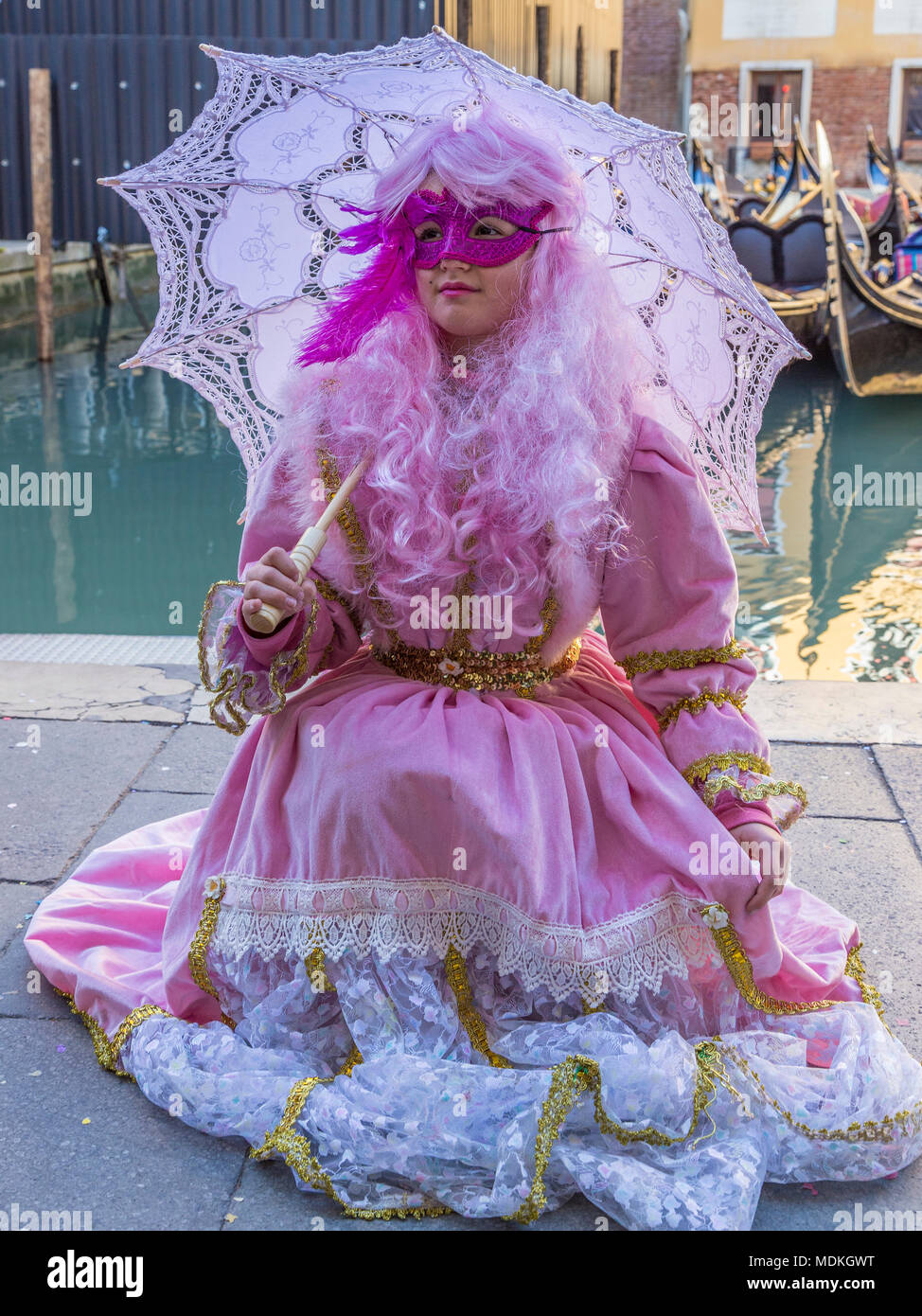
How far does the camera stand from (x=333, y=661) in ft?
6.88

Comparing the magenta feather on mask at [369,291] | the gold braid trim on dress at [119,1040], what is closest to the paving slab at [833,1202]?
the gold braid trim on dress at [119,1040]

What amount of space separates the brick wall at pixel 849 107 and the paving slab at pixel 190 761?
21907 millimetres

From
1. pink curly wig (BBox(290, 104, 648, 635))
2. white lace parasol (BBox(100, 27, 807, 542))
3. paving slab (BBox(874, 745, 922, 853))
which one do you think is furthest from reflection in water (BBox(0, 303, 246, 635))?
paving slab (BBox(874, 745, 922, 853))

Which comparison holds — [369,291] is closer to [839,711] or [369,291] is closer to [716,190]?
[839,711]

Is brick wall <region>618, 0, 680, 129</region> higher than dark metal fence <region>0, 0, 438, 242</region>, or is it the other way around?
brick wall <region>618, 0, 680, 129</region>

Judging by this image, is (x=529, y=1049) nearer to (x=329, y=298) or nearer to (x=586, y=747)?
(x=586, y=747)

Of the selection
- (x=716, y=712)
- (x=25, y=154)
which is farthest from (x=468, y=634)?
(x=25, y=154)

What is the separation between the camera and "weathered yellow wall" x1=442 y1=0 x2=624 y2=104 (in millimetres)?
9820

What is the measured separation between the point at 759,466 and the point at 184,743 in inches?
206

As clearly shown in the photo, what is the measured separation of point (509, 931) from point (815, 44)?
934 inches

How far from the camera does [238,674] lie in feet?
6.18

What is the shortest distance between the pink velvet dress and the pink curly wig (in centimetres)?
4

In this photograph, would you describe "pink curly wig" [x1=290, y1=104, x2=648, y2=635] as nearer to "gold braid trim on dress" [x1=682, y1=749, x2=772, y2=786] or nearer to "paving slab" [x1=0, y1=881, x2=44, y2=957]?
"gold braid trim on dress" [x1=682, y1=749, x2=772, y2=786]
